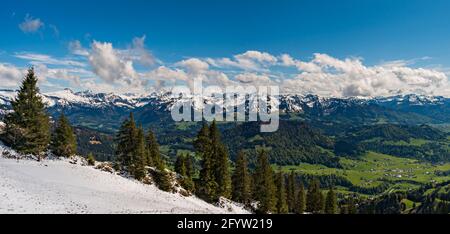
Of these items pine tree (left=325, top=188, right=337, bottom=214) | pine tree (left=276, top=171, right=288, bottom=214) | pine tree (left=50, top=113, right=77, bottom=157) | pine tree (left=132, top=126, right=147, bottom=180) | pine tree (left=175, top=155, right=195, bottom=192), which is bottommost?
pine tree (left=325, top=188, right=337, bottom=214)

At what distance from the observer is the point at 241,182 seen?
8656cm

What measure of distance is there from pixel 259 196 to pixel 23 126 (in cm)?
5103

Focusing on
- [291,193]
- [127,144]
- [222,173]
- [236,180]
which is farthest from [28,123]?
[291,193]

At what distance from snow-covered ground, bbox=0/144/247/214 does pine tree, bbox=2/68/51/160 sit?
9.67ft

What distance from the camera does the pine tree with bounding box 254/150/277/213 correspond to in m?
83.5

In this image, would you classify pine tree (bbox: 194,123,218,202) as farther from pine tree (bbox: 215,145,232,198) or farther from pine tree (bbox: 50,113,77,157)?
pine tree (bbox: 50,113,77,157)

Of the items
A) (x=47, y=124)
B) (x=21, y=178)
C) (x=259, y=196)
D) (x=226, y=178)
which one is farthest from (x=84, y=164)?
(x=259, y=196)

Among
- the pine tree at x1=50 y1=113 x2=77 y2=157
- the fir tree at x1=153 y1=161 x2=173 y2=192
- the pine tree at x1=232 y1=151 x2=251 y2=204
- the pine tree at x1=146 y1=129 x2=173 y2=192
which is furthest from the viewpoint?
the pine tree at x1=232 y1=151 x2=251 y2=204

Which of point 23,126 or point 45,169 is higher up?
point 23,126

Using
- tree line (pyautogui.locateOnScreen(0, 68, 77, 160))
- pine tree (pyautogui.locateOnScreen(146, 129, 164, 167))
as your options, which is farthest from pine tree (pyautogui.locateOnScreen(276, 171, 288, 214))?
tree line (pyautogui.locateOnScreen(0, 68, 77, 160))

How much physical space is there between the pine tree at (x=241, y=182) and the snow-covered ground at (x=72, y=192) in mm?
15822
